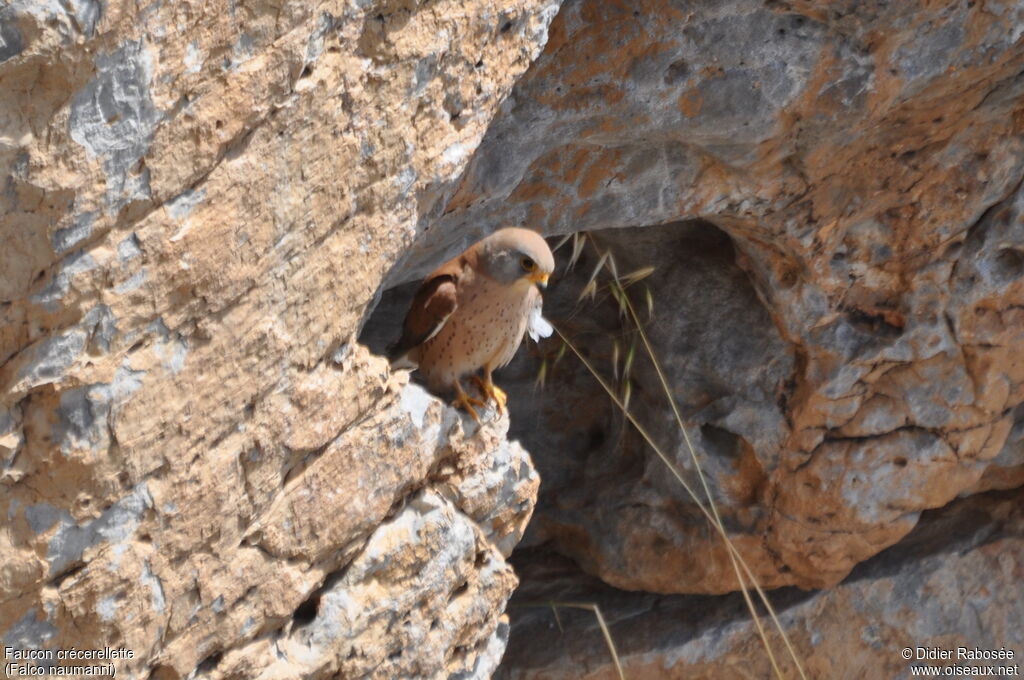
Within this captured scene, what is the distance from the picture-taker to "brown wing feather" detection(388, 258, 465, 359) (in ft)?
10.4

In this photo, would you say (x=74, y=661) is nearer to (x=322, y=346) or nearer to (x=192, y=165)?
(x=322, y=346)

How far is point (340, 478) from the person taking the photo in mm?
2584

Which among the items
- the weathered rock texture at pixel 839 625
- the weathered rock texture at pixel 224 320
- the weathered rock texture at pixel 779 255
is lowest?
the weathered rock texture at pixel 839 625

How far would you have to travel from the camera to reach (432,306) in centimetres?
319

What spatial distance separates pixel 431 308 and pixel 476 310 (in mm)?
142

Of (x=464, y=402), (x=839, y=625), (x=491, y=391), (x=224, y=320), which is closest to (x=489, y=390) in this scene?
(x=491, y=391)

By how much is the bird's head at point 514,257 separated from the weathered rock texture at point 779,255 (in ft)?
0.48

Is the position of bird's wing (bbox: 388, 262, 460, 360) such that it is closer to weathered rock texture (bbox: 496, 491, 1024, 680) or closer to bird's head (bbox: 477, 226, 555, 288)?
bird's head (bbox: 477, 226, 555, 288)

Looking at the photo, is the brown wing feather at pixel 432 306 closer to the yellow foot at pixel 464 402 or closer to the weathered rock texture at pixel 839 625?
the yellow foot at pixel 464 402

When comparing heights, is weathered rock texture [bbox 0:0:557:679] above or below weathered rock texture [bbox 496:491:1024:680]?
above

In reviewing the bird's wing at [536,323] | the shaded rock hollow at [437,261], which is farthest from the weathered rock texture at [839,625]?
the bird's wing at [536,323]

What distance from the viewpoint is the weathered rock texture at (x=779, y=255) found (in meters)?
3.20

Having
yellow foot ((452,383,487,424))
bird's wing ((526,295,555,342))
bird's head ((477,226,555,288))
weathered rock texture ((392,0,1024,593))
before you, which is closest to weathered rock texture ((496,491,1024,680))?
weathered rock texture ((392,0,1024,593))

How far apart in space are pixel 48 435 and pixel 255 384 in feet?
1.44
